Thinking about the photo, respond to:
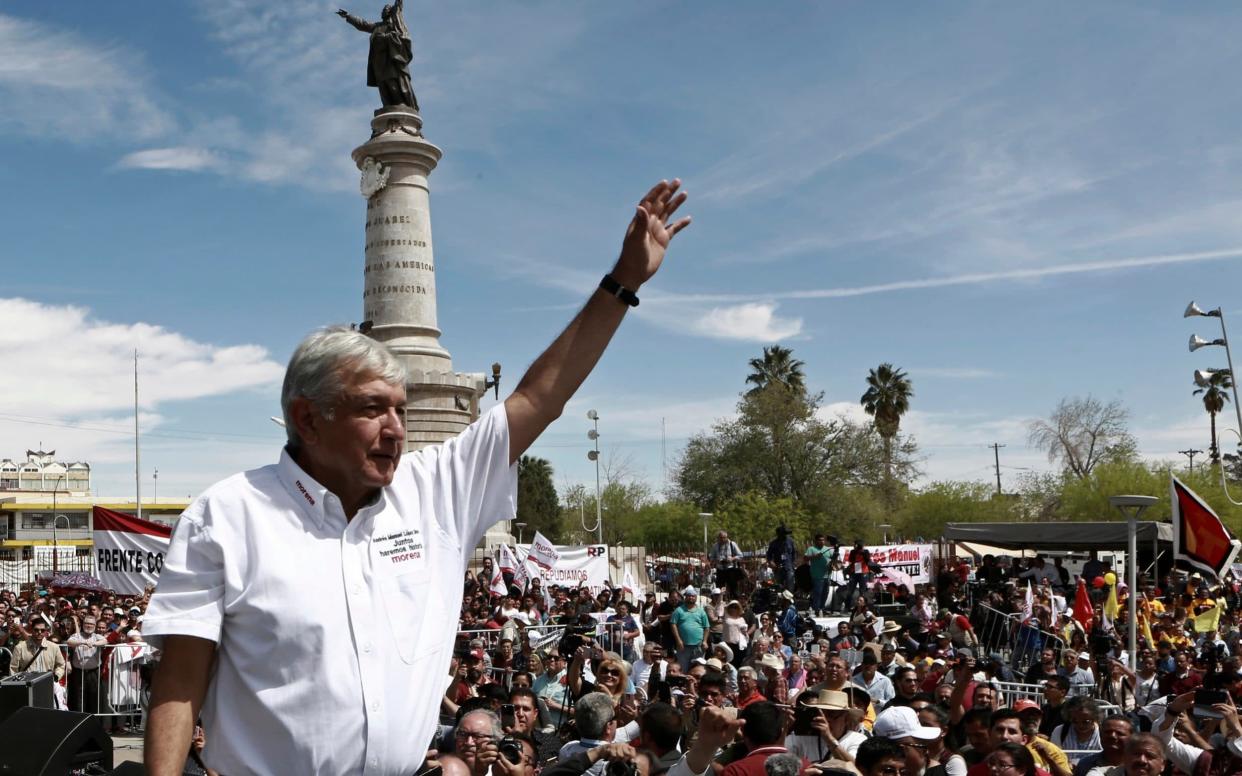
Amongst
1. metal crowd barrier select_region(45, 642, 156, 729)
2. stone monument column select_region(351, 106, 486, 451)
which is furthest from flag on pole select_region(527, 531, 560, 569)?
metal crowd barrier select_region(45, 642, 156, 729)

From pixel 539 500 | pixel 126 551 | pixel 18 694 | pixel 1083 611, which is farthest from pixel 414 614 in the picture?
pixel 539 500

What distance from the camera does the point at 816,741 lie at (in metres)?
7.37

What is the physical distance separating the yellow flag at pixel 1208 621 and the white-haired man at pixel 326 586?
1965 centimetres

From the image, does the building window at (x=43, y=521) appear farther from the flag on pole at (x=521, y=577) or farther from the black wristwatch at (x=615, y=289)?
the black wristwatch at (x=615, y=289)

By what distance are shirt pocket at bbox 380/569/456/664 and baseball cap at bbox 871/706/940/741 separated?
5275mm

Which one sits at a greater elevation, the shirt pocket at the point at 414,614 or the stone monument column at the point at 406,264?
the stone monument column at the point at 406,264

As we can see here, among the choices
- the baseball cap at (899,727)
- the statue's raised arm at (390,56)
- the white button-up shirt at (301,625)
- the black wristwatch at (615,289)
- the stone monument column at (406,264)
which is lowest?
the baseball cap at (899,727)

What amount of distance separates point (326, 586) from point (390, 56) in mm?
Result: 31905

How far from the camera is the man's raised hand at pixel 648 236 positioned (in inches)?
105

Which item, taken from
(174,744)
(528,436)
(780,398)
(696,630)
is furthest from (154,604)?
(780,398)

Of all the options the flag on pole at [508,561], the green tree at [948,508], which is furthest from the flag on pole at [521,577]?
the green tree at [948,508]

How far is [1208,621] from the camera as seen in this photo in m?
19.5

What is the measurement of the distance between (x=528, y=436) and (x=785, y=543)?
22285 mm

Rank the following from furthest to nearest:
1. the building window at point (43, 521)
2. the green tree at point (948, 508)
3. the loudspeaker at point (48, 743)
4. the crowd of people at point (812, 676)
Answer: the building window at point (43, 521) < the green tree at point (948, 508) < the crowd of people at point (812, 676) < the loudspeaker at point (48, 743)
